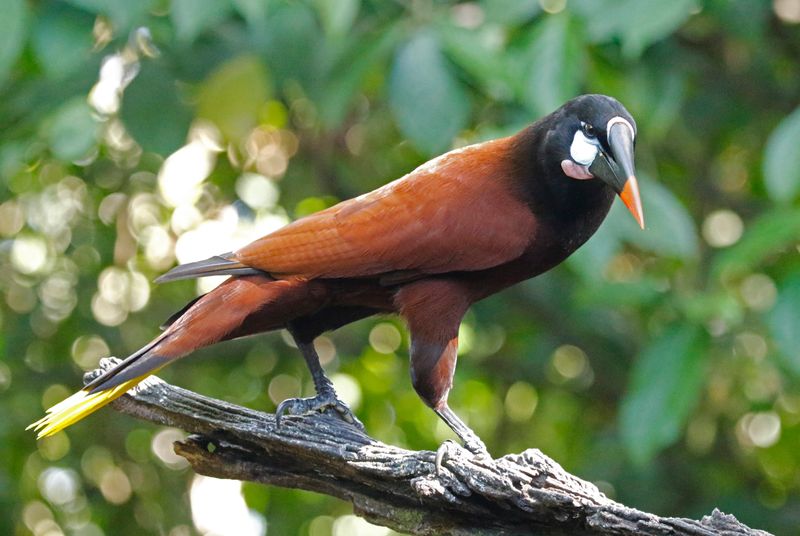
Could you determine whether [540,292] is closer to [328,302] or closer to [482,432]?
[482,432]

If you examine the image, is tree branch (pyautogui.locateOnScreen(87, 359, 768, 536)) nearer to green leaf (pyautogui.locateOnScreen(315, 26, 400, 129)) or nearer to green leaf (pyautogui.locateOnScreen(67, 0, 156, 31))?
green leaf (pyautogui.locateOnScreen(67, 0, 156, 31))

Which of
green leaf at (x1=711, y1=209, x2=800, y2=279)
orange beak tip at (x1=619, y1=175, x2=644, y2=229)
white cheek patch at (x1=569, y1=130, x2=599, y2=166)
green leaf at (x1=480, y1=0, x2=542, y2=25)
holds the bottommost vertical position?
orange beak tip at (x1=619, y1=175, x2=644, y2=229)

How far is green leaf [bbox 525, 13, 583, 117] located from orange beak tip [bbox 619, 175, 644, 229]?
2.62ft

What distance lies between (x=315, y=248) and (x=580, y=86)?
156 cm

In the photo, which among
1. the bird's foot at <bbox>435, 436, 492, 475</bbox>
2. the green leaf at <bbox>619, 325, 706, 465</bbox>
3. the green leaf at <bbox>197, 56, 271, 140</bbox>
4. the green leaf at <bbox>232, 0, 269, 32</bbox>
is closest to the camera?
the bird's foot at <bbox>435, 436, 492, 475</bbox>

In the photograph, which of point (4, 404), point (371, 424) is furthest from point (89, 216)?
point (371, 424)

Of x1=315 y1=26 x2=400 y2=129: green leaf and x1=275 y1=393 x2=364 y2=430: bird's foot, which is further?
x1=315 y1=26 x2=400 y2=129: green leaf

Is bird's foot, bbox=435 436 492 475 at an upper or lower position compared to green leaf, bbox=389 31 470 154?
lower

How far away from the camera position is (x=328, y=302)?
3629mm

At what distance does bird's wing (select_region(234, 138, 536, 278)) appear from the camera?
11.5 feet

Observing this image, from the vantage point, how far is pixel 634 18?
399cm

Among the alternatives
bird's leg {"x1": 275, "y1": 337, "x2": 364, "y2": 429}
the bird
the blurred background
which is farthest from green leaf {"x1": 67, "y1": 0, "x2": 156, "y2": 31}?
bird's leg {"x1": 275, "y1": 337, "x2": 364, "y2": 429}

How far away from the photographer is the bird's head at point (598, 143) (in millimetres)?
3332

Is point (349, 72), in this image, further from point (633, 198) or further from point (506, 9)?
point (633, 198)
